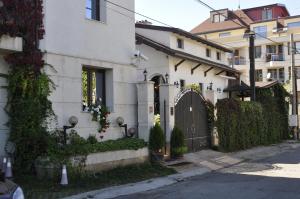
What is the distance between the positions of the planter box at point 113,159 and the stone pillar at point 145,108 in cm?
89

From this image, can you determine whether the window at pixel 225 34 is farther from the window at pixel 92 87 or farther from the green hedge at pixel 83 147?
the green hedge at pixel 83 147

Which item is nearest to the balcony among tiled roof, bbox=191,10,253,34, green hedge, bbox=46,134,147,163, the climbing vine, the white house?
the climbing vine

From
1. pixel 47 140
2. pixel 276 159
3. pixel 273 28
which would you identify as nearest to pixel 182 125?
pixel 276 159

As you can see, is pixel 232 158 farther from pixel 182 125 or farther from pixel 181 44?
pixel 181 44

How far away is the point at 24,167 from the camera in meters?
13.0

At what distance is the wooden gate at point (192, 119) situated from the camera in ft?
63.4

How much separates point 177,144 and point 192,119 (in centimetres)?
289

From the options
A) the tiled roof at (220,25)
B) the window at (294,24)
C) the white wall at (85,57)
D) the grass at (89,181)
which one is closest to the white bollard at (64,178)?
the grass at (89,181)

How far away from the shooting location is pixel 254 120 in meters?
25.7

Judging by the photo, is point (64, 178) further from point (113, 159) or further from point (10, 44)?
point (10, 44)

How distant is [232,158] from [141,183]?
781 cm

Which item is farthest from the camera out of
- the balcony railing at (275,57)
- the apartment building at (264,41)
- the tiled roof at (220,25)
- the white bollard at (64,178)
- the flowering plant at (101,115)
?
the tiled roof at (220,25)

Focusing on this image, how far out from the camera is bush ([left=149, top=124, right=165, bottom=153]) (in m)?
16.5

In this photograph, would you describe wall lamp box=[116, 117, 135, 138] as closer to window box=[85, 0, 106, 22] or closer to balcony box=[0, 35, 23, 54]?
window box=[85, 0, 106, 22]
